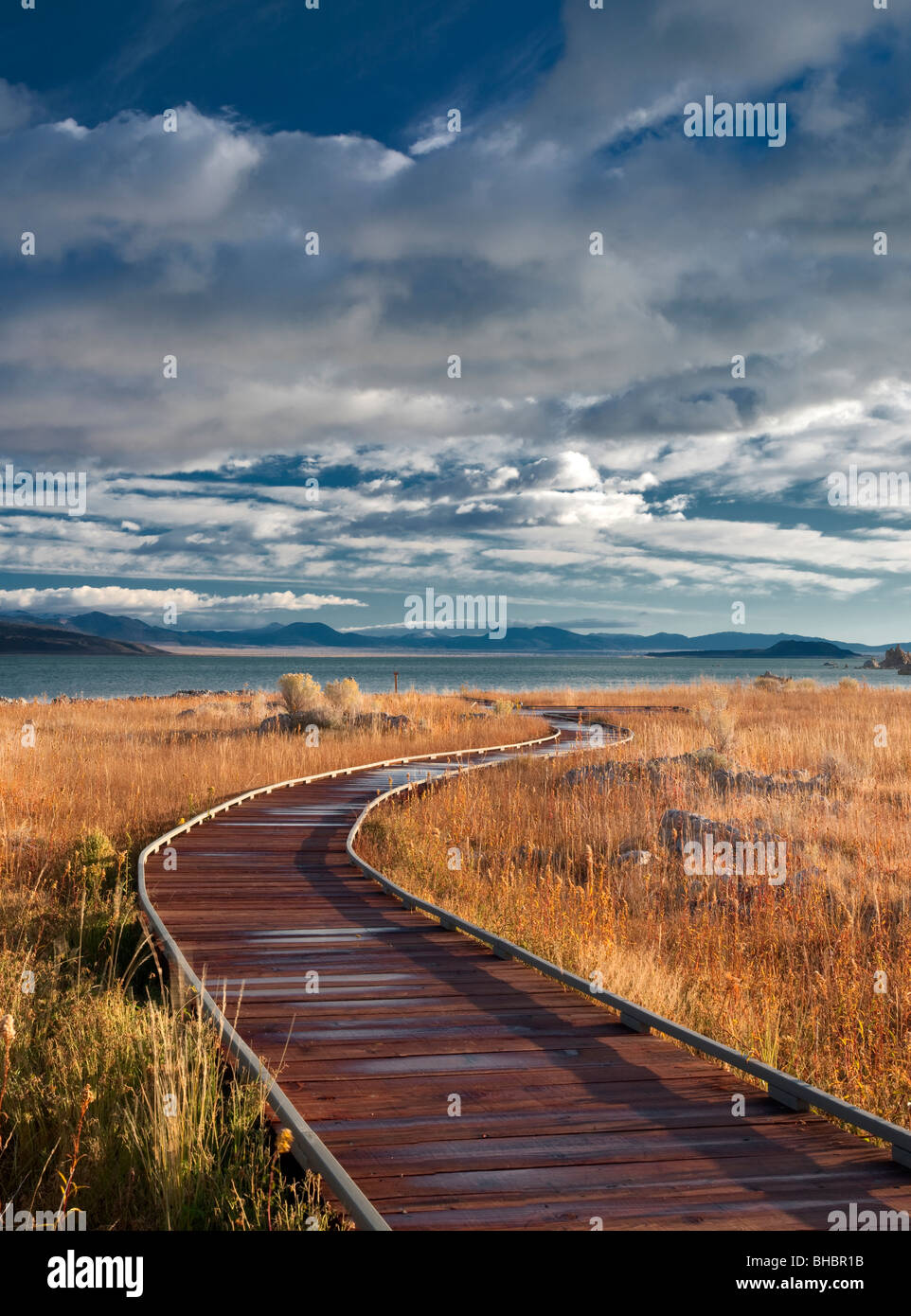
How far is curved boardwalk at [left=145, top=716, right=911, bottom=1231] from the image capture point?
3.57m

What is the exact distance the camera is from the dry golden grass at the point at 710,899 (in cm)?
639

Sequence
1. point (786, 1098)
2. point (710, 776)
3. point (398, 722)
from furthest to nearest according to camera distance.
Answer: point (398, 722)
point (710, 776)
point (786, 1098)

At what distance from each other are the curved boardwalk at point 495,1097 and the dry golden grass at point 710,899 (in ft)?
3.58

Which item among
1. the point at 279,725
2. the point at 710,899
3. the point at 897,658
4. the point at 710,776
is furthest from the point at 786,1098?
the point at 897,658

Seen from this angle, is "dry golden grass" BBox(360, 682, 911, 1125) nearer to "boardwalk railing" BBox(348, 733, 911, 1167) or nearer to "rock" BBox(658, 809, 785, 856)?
"rock" BBox(658, 809, 785, 856)

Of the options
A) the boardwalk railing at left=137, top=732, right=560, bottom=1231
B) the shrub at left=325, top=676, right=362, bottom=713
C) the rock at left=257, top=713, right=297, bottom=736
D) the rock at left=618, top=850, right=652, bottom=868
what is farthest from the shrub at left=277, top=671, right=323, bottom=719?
the boardwalk railing at left=137, top=732, right=560, bottom=1231

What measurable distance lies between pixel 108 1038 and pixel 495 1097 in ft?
8.05

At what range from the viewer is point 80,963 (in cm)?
734

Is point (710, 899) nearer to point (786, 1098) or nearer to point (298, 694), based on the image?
point (786, 1098)

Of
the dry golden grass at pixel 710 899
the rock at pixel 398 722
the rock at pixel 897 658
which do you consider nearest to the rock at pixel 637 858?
the dry golden grass at pixel 710 899

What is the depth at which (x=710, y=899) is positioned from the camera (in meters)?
10.1
